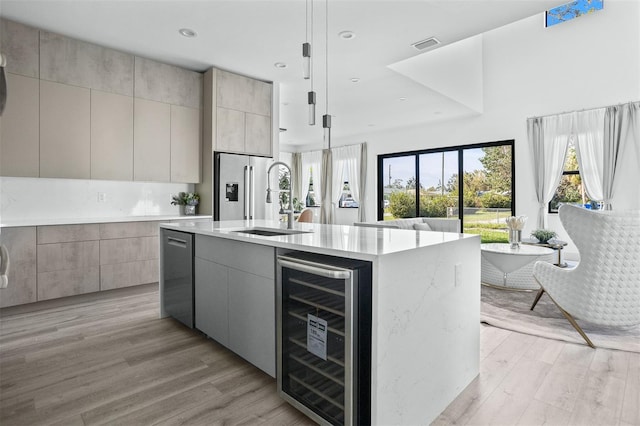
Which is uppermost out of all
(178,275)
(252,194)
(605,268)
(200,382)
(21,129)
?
(21,129)

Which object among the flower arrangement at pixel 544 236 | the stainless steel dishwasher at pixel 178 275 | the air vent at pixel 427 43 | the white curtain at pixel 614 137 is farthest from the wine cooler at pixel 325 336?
the white curtain at pixel 614 137

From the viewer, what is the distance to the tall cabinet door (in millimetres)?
4152

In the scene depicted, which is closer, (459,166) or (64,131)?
(64,131)

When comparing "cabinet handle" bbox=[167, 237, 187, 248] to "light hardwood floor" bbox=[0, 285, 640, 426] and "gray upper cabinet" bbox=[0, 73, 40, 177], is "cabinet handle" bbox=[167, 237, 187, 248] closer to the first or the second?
"light hardwood floor" bbox=[0, 285, 640, 426]

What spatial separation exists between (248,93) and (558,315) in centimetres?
437

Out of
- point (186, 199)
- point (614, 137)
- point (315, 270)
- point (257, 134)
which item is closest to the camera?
point (315, 270)

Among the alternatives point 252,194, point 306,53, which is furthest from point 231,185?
point 306,53

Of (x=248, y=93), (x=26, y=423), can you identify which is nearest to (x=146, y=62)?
(x=248, y=93)

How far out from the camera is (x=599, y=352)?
2.36m

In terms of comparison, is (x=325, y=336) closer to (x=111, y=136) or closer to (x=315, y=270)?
(x=315, y=270)

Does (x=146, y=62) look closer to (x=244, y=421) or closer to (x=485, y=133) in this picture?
(x=244, y=421)

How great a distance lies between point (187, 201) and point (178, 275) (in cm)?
201

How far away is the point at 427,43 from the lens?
146 inches

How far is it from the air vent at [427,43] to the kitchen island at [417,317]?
2.52m
